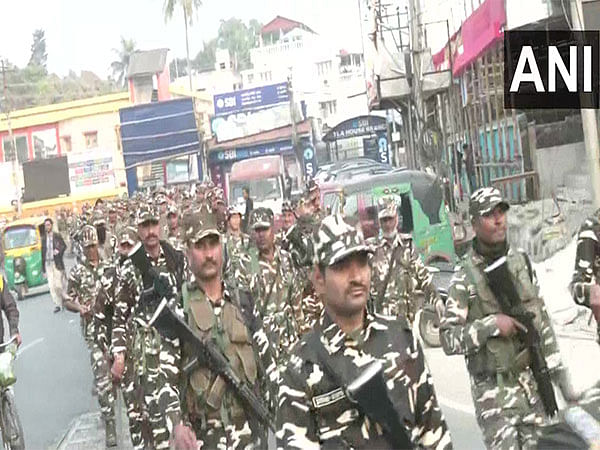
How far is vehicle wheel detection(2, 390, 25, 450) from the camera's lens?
828 centimetres

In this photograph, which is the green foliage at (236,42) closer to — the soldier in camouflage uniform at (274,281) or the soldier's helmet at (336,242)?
the soldier in camouflage uniform at (274,281)

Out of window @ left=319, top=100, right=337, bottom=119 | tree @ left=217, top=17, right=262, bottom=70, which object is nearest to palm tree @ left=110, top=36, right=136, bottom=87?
tree @ left=217, top=17, right=262, bottom=70

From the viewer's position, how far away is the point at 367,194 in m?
10.0

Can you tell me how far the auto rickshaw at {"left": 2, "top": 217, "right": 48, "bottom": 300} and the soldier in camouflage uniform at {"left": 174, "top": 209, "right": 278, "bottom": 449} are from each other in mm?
5101

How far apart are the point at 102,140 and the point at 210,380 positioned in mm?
4458

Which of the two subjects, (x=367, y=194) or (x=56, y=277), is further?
(x=56, y=277)

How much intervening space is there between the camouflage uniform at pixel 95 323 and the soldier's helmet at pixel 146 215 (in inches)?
29.5

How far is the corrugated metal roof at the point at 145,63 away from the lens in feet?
30.9

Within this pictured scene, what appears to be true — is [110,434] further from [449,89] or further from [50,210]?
[449,89]

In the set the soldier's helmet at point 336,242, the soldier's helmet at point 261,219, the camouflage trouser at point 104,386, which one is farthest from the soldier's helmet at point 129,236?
the soldier's helmet at point 336,242

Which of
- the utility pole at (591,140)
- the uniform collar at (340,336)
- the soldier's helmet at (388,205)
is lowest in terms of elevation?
the uniform collar at (340,336)

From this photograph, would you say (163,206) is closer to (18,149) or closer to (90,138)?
(90,138)

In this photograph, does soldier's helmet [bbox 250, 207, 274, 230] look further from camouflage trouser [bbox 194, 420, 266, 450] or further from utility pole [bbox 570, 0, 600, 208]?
camouflage trouser [bbox 194, 420, 266, 450]

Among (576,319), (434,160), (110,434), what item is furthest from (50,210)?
(576,319)
